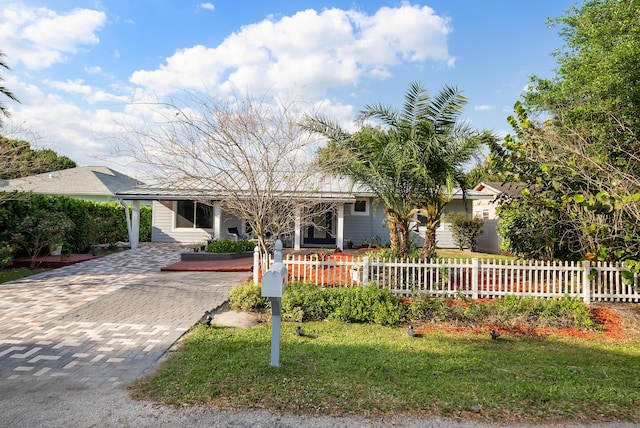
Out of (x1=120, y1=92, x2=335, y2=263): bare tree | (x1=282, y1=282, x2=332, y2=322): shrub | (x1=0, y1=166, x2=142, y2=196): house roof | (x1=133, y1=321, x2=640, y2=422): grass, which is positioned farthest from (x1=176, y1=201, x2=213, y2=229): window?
(x1=133, y1=321, x2=640, y2=422): grass

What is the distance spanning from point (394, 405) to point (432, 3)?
9.12m

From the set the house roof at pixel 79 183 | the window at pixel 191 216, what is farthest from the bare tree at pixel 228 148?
the house roof at pixel 79 183

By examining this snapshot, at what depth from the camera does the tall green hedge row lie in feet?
35.7

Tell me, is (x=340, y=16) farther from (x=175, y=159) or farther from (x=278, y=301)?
(x=278, y=301)

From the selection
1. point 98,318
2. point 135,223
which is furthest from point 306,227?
point 98,318

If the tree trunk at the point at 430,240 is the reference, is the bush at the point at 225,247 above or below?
below

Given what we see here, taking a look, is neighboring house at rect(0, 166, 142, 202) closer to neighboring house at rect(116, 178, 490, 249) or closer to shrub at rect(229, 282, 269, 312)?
neighboring house at rect(116, 178, 490, 249)

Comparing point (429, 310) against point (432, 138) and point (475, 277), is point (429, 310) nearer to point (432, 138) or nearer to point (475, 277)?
point (475, 277)

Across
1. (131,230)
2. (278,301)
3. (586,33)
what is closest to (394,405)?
(278,301)

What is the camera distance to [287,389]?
3545 mm

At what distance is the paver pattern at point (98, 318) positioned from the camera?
13.9ft

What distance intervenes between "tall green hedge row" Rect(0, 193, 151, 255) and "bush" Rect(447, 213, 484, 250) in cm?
1634

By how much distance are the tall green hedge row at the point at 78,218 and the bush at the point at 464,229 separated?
53.6 ft

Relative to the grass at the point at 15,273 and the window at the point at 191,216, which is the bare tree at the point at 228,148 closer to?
the grass at the point at 15,273
